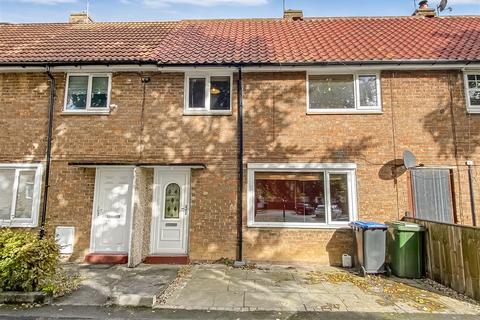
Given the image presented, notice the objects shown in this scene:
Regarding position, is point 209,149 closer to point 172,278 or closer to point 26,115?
point 172,278

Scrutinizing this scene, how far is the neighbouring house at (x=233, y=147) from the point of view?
27.6 ft

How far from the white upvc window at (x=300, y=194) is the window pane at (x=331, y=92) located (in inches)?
69.7

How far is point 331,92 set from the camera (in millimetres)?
9047

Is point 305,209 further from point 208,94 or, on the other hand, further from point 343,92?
point 208,94

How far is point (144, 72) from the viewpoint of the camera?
917 cm

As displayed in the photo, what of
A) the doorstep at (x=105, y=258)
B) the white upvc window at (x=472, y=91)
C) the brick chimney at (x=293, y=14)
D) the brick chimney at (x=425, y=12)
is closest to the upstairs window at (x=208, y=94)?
the doorstep at (x=105, y=258)

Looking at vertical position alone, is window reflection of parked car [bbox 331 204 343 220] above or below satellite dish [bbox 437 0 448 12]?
below

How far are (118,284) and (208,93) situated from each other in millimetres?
5468

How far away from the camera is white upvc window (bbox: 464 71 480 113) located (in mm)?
8672

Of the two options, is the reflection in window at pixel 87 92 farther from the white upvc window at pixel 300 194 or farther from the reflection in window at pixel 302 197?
the reflection in window at pixel 302 197

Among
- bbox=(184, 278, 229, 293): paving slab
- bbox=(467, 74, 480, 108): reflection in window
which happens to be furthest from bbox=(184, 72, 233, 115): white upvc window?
bbox=(467, 74, 480, 108): reflection in window

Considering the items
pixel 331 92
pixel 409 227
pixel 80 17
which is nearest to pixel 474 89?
pixel 331 92

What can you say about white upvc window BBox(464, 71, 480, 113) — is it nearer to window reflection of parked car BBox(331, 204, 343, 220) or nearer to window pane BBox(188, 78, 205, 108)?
window reflection of parked car BBox(331, 204, 343, 220)

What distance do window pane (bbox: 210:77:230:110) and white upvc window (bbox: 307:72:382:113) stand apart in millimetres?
2366
